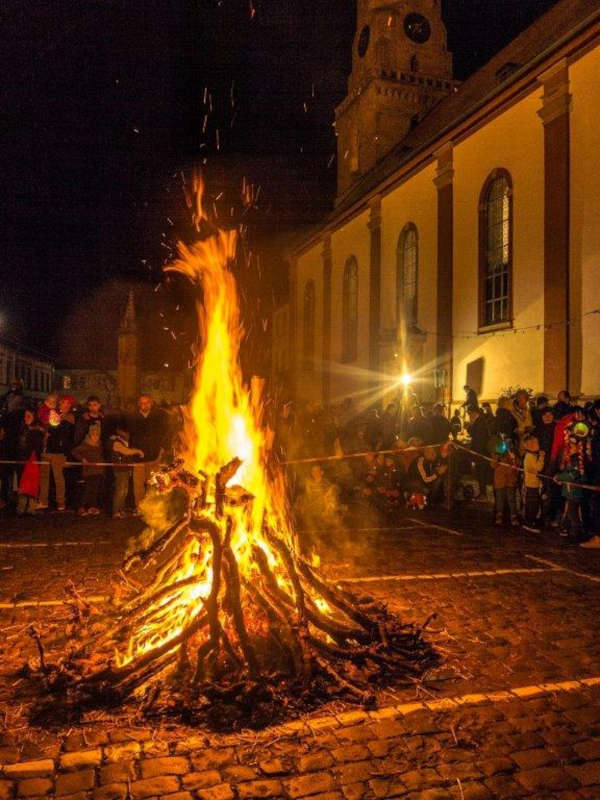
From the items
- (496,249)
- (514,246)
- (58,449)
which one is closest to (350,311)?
(496,249)

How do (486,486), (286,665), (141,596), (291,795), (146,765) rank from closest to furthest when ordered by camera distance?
(291,795)
(146,765)
(286,665)
(141,596)
(486,486)

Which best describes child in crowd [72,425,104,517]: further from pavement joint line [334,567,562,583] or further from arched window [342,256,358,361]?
arched window [342,256,358,361]

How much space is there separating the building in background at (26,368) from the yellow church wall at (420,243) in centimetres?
3639

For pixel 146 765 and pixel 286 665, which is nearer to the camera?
pixel 146 765

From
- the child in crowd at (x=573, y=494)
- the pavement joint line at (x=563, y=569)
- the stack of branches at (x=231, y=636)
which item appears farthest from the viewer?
the child in crowd at (x=573, y=494)

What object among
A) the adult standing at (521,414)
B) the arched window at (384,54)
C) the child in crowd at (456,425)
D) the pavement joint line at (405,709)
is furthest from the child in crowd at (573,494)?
the arched window at (384,54)

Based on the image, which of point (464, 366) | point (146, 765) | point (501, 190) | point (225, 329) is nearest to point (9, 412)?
point (225, 329)

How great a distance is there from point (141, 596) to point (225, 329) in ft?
8.74

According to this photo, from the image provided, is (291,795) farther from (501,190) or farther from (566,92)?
(501,190)

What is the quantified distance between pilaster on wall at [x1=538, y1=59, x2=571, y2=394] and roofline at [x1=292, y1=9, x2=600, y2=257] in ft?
1.39

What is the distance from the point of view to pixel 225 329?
6523mm

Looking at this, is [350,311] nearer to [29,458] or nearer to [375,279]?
[375,279]

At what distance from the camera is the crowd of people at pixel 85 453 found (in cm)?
1179

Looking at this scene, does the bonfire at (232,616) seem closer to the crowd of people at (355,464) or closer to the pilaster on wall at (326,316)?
the crowd of people at (355,464)
